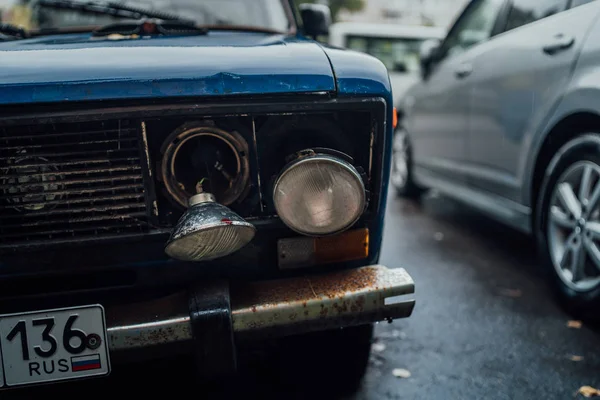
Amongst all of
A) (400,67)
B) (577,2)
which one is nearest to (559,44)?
(577,2)

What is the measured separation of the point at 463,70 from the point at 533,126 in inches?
42.4

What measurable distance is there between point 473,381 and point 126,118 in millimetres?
1658

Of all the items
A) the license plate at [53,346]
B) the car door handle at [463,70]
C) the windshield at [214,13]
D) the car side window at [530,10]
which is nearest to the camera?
the license plate at [53,346]

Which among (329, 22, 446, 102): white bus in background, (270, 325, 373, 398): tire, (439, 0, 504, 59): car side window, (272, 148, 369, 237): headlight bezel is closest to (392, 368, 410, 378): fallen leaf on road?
(270, 325, 373, 398): tire

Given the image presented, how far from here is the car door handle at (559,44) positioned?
2.66 metres

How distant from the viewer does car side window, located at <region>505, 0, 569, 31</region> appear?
118 inches

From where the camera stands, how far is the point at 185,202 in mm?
1714

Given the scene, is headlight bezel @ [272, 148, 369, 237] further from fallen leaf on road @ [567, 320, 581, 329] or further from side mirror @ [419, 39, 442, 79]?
side mirror @ [419, 39, 442, 79]

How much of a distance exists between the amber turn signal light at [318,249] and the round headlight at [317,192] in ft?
0.51

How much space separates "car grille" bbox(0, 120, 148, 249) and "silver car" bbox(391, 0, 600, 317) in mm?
2014

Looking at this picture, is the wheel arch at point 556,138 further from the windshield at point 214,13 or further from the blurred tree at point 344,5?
the blurred tree at point 344,5

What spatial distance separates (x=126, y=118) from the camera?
1593 mm

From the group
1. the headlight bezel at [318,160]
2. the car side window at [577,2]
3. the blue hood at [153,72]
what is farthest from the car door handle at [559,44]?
the headlight bezel at [318,160]

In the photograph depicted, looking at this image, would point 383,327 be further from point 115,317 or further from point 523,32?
point 523,32
